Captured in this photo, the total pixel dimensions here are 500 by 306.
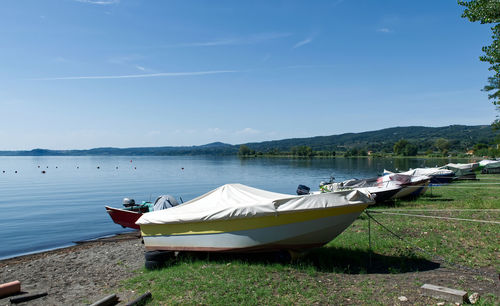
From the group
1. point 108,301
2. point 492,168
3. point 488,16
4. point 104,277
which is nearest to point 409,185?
point 488,16

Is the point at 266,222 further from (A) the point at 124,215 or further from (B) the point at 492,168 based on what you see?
(B) the point at 492,168

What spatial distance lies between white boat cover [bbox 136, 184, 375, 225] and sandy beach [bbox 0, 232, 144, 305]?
6.40 ft

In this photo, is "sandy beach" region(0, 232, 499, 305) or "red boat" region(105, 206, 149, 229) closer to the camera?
"sandy beach" region(0, 232, 499, 305)

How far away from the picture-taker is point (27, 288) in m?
8.98

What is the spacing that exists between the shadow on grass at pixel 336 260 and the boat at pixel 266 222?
39 centimetres

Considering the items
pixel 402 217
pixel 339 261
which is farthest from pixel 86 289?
pixel 402 217

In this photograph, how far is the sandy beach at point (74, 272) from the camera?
7.96 meters

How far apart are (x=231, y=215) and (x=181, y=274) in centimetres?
188

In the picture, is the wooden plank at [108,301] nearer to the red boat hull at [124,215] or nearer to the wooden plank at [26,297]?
the wooden plank at [26,297]

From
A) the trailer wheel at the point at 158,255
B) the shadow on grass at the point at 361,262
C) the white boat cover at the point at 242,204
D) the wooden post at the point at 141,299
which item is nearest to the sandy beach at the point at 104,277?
the shadow on grass at the point at 361,262

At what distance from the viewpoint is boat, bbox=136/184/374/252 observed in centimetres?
816

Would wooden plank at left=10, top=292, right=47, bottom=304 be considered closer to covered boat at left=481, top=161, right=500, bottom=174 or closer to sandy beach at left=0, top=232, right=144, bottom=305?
sandy beach at left=0, top=232, right=144, bottom=305

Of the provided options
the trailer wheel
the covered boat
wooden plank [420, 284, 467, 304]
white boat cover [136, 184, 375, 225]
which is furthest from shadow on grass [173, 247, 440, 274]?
the covered boat

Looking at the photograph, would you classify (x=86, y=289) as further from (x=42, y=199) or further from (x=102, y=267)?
(x=42, y=199)
